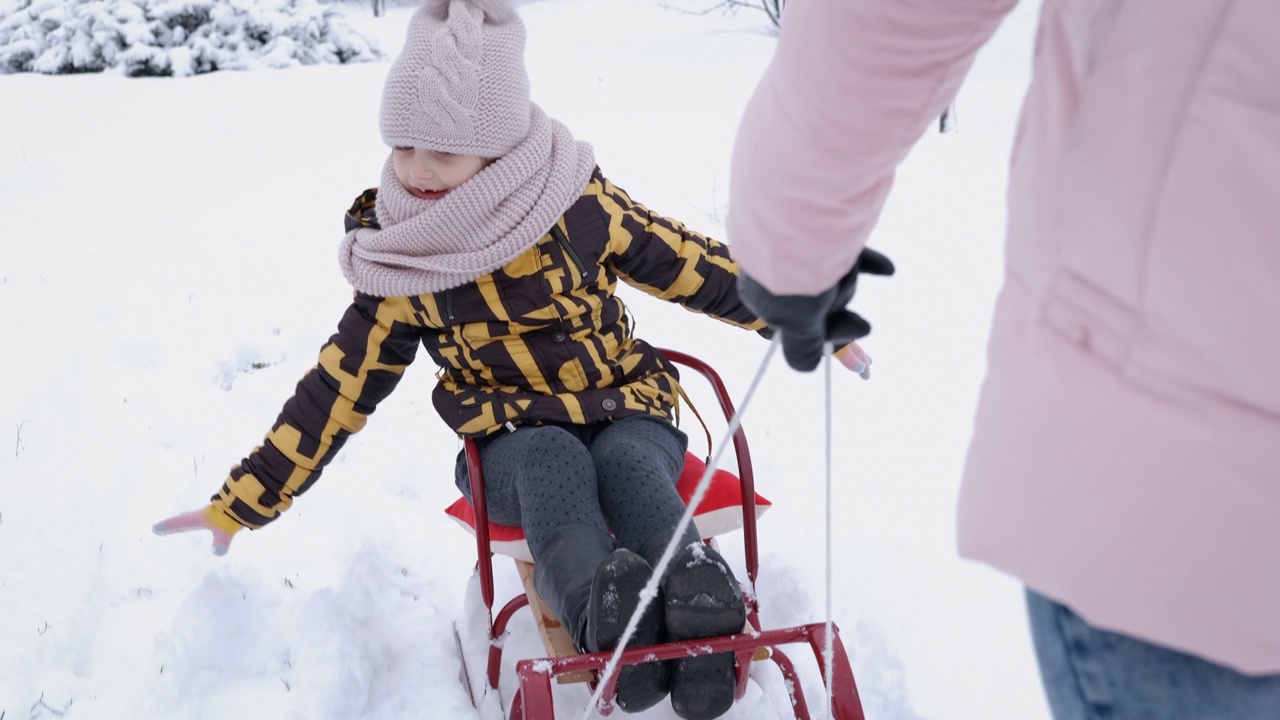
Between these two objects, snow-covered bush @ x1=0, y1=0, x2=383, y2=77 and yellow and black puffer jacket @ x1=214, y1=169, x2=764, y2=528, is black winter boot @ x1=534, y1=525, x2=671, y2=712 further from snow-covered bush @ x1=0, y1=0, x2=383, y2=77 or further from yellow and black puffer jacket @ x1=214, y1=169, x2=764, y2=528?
snow-covered bush @ x1=0, y1=0, x2=383, y2=77

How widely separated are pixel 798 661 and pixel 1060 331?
5.40 ft

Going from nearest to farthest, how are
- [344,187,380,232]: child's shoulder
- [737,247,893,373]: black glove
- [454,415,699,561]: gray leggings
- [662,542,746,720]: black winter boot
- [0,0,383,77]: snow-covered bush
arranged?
[737,247,893,373]: black glove < [662,542,746,720]: black winter boot < [454,415,699,561]: gray leggings < [344,187,380,232]: child's shoulder < [0,0,383,77]: snow-covered bush

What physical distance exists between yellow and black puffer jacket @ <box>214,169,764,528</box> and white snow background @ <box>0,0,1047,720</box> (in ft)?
1.26

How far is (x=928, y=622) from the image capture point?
228 centimetres

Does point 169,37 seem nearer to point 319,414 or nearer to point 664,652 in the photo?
point 319,414

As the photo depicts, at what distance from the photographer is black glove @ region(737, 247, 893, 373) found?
1.03m

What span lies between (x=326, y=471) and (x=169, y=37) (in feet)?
21.8

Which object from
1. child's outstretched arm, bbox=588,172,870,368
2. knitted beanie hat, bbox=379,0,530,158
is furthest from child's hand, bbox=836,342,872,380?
knitted beanie hat, bbox=379,0,530,158

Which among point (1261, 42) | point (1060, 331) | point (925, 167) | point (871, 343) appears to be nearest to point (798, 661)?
point (871, 343)

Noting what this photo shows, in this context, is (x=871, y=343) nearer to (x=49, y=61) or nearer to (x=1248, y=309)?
(x=1248, y=309)

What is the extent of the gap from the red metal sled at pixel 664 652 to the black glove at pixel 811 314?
0.63 meters

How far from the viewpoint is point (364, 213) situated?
2.28m

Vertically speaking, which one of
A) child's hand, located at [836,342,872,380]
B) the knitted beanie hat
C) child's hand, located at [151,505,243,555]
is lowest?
child's hand, located at [151,505,243,555]

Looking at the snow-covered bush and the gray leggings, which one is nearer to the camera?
the gray leggings
